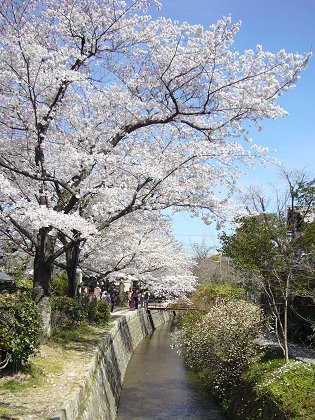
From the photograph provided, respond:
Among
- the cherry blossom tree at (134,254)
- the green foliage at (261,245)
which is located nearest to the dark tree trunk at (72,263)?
the cherry blossom tree at (134,254)

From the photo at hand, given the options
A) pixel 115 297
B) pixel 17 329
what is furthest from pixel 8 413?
pixel 115 297

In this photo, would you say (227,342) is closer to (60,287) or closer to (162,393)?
(162,393)

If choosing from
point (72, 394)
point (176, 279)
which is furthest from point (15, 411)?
point (176, 279)

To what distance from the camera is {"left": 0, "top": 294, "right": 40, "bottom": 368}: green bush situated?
7.45 metres

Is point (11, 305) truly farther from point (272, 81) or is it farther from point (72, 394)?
point (272, 81)

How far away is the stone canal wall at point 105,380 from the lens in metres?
7.02

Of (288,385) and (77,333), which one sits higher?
(77,333)

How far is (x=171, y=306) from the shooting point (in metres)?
29.0

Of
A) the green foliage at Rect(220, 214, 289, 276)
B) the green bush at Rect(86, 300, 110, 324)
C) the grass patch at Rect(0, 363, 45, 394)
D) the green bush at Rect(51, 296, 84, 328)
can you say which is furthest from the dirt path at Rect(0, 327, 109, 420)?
the green bush at Rect(86, 300, 110, 324)

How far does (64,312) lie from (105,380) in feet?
10.9

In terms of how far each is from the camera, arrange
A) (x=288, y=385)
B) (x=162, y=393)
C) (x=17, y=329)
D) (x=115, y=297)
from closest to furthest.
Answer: (x=17, y=329), (x=288, y=385), (x=162, y=393), (x=115, y=297)

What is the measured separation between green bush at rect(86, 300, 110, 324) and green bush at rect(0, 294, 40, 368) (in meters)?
8.18

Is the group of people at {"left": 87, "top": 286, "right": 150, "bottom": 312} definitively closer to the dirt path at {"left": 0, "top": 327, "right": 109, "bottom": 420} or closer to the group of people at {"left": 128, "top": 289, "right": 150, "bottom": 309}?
the group of people at {"left": 128, "top": 289, "right": 150, "bottom": 309}

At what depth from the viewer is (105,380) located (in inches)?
430
